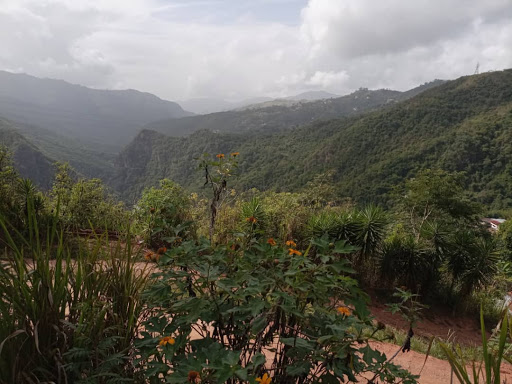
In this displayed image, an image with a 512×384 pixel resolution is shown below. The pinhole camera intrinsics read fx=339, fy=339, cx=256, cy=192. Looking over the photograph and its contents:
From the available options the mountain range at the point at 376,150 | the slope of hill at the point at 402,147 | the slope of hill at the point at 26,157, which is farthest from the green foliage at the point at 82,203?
the slope of hill at the point at 26,157

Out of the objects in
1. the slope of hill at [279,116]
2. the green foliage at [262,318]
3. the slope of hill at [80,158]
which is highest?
the slope of hill at [279,116]

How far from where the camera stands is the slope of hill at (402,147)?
44.7 meters

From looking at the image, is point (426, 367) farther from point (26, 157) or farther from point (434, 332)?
point (26, 157)

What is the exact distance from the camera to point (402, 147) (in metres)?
54.2

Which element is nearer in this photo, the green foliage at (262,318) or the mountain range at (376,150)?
the green foliage at (262,318)

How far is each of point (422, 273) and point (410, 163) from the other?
44.8 metres

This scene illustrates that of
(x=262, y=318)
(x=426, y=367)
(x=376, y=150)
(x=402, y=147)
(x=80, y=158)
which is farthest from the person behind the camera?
(x=80, y=158)

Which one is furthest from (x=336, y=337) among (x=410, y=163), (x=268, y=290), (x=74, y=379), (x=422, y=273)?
(x=410, y=163)

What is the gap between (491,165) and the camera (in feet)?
151

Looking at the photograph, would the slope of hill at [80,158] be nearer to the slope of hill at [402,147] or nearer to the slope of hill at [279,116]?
the slope of hill at [402,147]

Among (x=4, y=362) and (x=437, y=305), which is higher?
(x=4, y=362)

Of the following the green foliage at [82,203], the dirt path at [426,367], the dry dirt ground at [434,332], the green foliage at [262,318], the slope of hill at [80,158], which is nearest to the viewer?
the green foliage at [262,318]

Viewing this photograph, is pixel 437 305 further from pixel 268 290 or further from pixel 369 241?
pixel 268 290

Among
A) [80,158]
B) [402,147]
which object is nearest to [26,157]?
[80,158]
